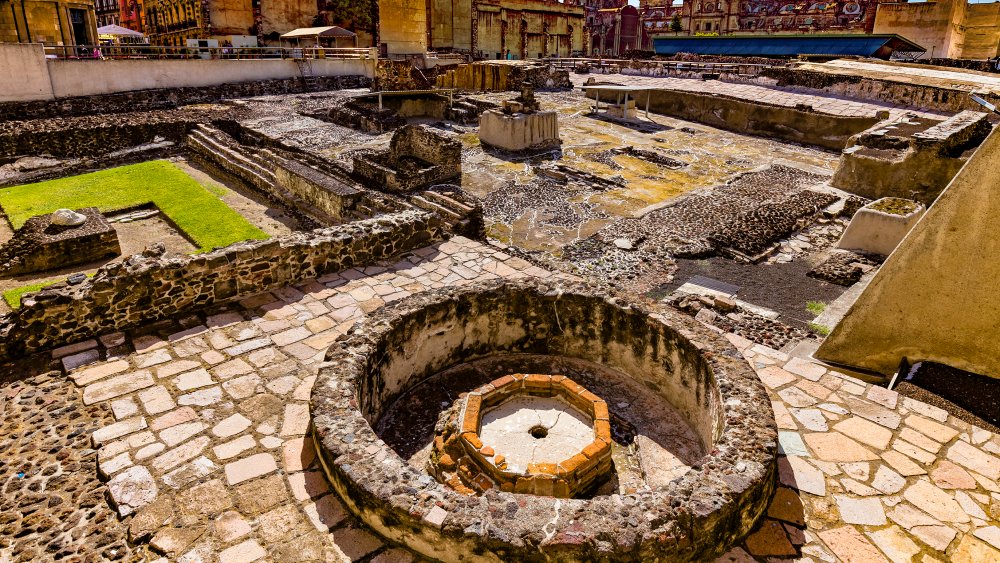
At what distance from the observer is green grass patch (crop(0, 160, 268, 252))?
12.2m

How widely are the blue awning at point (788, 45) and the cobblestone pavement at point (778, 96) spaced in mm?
13282

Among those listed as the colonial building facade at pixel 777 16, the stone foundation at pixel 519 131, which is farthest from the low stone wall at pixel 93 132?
the colonial building facade at pixel 777 16

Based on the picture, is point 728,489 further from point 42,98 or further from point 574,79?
point 574,79

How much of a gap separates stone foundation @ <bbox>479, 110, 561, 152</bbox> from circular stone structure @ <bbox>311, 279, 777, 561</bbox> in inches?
459

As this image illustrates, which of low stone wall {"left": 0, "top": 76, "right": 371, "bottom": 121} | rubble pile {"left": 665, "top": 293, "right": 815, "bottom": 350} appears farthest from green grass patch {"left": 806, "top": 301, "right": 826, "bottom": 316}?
low stone wall {"left": 0, "top": 76, "right": 371, "bottom": 121}

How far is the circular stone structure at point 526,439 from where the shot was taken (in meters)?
4.95

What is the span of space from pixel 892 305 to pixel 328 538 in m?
6.47

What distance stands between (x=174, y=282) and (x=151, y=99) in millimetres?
17878

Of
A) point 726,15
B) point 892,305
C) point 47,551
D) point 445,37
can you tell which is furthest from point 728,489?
point 726,15

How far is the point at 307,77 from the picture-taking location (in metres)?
25.8

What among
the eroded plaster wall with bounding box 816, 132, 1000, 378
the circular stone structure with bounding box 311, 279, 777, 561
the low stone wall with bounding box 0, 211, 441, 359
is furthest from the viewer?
the low stone wall with bounding box 0, 211, 441, 359

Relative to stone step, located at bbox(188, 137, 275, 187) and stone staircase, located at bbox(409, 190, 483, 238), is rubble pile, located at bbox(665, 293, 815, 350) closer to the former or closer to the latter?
stone staircase, located at bbox(409, 190, 483, 238)

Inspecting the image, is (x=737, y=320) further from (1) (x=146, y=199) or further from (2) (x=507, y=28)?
(2) (x=507, y=28)

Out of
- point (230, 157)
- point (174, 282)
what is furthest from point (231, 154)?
point (174, 282)
